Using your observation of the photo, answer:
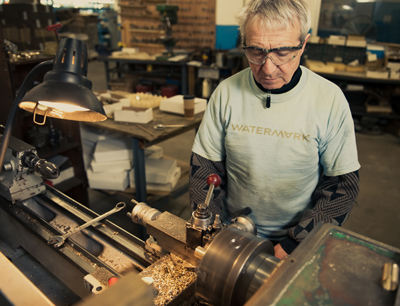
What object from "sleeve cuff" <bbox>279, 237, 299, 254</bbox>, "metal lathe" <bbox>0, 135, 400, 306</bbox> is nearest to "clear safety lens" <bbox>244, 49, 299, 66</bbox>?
"metal lathe" <bbox>0, 135, 400, 306</bbox>

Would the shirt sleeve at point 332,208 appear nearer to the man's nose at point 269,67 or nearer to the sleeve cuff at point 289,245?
the sleeve cuff at point 289,245

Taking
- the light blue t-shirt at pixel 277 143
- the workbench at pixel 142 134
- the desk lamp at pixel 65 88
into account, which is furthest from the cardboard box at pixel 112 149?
the desk lamp at pixel 65 88

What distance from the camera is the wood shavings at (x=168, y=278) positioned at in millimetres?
670

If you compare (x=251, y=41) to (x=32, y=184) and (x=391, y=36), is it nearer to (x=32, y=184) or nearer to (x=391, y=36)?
(x=32, y=184)

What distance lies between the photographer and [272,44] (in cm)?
92

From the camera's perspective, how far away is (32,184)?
3.54 ft

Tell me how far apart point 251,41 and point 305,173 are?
479mm

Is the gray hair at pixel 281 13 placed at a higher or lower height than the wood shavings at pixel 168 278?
higher

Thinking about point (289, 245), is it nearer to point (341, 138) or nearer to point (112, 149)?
point (341, 138)

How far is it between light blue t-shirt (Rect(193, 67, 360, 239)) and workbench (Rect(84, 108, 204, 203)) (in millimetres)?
766

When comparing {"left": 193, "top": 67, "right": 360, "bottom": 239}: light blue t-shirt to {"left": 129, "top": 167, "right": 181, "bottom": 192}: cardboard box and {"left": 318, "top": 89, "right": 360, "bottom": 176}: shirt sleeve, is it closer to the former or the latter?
{"left": 318, "top": 89, "right": 360, "bottom": 176}: shirt sleeve

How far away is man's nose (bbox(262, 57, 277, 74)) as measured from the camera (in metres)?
0.95

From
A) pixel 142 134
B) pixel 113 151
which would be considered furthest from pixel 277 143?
pixel 113 151

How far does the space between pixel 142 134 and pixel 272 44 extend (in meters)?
1.12
